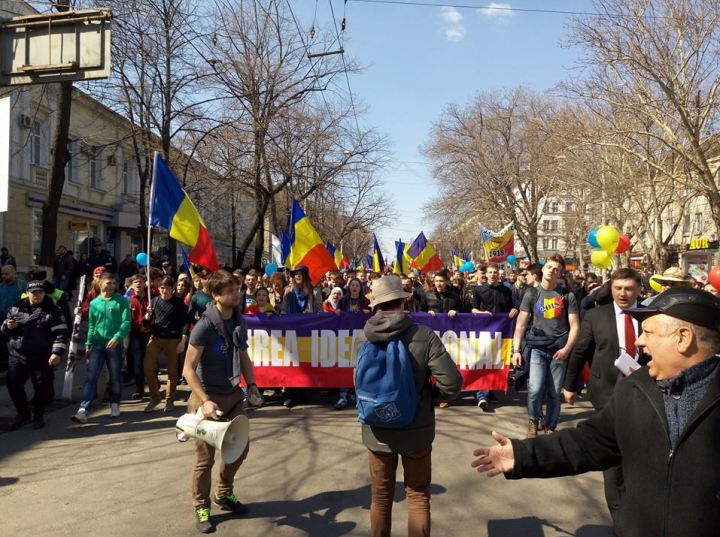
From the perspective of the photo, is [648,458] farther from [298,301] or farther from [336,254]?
[336,254]

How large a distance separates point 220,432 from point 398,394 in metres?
1.20

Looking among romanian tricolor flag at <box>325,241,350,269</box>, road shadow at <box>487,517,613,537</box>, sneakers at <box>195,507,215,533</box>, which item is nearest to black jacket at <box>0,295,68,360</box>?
sneakers at <box>195,507,215,533</box>

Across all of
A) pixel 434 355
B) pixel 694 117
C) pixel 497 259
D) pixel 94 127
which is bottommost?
pixel 434 355

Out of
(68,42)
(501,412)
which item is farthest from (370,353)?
(68,42)

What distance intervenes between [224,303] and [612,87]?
16.7 m

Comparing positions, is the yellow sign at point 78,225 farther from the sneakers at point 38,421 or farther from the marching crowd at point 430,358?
the sneakers at point 38,421

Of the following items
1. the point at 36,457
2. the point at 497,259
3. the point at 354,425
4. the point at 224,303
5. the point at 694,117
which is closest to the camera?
the point at 224,303

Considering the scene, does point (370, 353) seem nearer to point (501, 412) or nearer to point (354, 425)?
point (354, 425)

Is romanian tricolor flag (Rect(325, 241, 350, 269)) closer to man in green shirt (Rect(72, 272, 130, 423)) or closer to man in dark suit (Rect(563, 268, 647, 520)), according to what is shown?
man in green shirt (Rect(72, 272, 130, 423))

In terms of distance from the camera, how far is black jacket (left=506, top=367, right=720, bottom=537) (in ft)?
5.94

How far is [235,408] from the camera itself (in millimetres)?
4438

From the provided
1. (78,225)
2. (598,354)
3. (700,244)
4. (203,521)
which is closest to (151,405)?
(203,521)

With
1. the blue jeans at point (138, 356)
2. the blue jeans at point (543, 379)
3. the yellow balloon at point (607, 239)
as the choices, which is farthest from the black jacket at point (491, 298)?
the blue jeans at point (138, 356)

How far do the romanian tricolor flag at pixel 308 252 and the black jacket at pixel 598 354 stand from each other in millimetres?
5172
